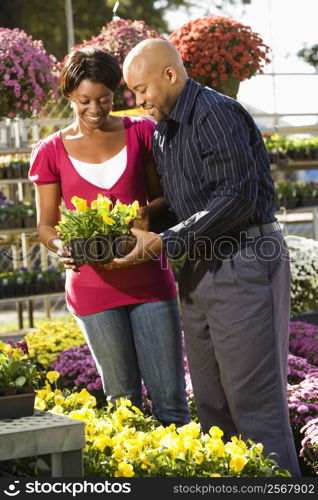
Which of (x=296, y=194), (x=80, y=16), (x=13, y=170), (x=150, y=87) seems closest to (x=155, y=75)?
(x=150, y=87)

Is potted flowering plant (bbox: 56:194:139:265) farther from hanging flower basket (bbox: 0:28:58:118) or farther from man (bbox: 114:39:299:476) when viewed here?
hanging flower basket (bbox: 0:28:58:118)

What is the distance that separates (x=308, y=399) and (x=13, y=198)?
17.9 feet

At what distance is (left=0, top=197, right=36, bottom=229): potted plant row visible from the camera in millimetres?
7312

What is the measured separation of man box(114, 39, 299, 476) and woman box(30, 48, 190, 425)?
0.19m

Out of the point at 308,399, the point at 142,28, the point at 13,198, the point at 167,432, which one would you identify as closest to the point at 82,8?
the point at 13,198

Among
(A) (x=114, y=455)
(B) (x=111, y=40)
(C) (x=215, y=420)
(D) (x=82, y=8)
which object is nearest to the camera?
(A) (x=114, y=455)

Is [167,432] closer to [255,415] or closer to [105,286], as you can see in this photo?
[255,415]

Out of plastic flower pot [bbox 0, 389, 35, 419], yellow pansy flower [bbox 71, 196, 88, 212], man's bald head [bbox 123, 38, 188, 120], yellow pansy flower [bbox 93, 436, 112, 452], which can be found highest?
man's bald head [bbox 123, 38, 188, 120]

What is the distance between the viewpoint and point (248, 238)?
261 cm

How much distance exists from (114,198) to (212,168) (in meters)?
0.49

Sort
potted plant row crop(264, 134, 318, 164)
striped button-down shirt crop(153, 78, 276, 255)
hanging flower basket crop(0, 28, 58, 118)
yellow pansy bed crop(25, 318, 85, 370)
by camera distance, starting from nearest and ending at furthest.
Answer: striped button-down shirt crop(153, 78, 276, 255) → yellow pansy bed crop(25, 318, 85, 370) → hanging flower basket crop(0, 28, 58, 118) → potted plant row crop(264, 134, 318, 164)

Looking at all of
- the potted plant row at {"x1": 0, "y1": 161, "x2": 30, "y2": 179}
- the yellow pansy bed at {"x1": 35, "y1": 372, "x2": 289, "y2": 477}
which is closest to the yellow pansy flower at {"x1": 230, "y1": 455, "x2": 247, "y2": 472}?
the yellow pansy bed at {"x1": 35, "y1": 372, "x2": 289, "y2": 477}

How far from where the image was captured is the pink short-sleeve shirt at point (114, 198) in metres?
2.84

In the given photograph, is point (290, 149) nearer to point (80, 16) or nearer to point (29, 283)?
point (29, 283)
